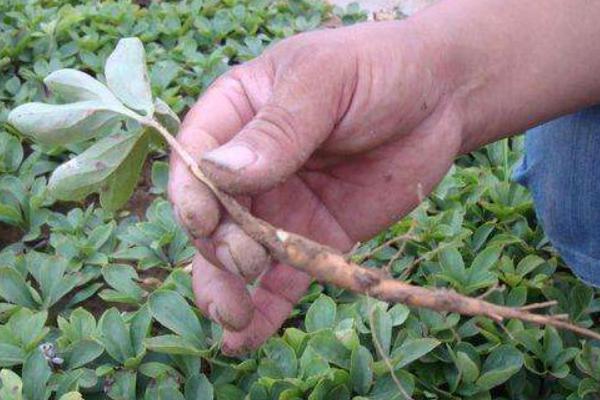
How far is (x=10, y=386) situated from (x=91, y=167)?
A: 0.38 metres

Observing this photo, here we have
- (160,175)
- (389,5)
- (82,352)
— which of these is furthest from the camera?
(389,5)

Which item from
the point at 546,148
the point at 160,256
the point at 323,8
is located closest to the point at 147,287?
the point at 160,256

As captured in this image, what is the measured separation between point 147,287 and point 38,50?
1105 mm

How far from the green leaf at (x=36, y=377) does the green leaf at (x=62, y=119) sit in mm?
377

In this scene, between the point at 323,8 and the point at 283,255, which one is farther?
the point at 323,8

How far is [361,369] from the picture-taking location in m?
1.46

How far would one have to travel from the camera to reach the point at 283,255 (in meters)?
1.20

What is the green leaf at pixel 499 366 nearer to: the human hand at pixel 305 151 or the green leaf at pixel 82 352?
the human hand at pixel 305 151

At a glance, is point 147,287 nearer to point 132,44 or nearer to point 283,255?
point 132,44

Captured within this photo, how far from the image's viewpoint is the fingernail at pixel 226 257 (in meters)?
1.19

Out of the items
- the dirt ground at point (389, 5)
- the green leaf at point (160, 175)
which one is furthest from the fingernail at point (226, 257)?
the dirt ground at point (389, 5)

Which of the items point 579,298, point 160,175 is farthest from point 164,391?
point 579,298

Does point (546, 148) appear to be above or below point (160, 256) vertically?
above

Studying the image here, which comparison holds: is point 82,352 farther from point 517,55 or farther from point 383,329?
point 517,55
